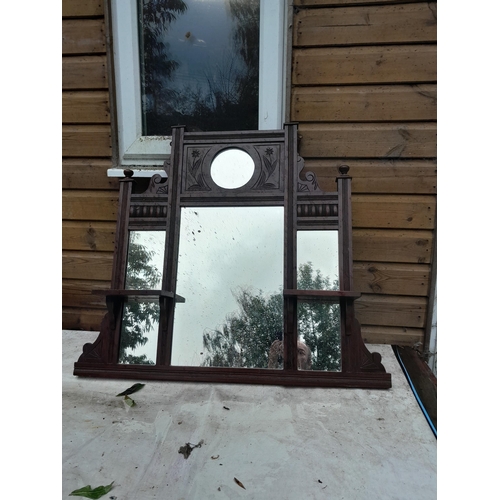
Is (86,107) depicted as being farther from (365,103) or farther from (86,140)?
(365,103)

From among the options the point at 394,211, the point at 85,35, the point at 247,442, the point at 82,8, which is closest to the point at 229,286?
the point at 247,442

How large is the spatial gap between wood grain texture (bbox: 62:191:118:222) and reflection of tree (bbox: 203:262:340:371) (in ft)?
2.97

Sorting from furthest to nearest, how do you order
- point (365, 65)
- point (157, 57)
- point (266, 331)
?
point (157, 57) → point (365, 65) → point (266, 331)

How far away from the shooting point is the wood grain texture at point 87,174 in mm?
1904

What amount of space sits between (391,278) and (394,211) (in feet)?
1.06

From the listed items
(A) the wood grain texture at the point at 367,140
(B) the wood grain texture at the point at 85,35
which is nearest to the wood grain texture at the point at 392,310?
(A) the wood grain texture at the point at 367,140

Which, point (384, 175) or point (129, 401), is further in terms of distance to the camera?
point (384, 175)

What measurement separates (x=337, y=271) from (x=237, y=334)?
47cm

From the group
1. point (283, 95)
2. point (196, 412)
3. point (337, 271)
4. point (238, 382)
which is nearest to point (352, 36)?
point (283, 95)

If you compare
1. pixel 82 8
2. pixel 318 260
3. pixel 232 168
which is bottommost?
pixel 318 260

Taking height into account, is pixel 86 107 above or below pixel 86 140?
above

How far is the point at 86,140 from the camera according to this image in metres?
1.91

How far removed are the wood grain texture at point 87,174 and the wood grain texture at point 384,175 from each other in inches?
40.6

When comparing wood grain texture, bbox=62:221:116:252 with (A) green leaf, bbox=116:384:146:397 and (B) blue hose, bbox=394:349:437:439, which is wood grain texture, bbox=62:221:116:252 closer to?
(A) green leaf, bbox=116:384:146:397
